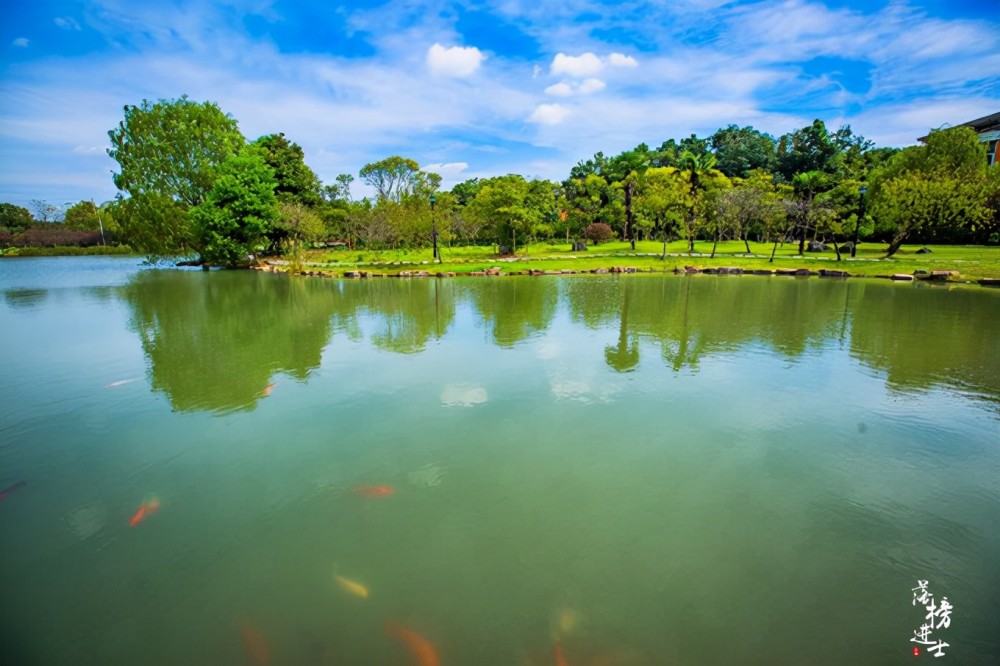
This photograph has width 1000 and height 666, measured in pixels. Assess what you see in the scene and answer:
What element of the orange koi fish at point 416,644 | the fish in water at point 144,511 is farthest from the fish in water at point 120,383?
the orange koi fish at point 416,644

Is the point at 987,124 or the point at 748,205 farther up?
the point at 987,124

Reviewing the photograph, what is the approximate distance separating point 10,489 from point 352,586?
200 inches

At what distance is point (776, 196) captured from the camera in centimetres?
3747

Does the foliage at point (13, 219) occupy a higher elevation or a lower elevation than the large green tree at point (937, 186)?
higher

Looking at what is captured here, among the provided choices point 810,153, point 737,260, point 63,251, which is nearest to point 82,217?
point 63,251

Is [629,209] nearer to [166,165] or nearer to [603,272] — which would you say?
[603,272]

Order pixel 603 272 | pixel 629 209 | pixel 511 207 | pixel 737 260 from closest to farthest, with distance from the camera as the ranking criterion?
pixel 603 272 → pixel 737 260 → pixel 511 207 → pixel 629 209

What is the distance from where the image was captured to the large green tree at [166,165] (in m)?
36.5

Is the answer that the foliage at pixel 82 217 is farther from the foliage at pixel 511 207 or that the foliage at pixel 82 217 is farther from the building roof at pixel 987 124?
the building roof at pixel 987 124

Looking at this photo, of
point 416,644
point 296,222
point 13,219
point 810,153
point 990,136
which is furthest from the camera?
point 13,219

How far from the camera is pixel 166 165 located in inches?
1462

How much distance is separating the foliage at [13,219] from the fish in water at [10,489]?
3864 inches

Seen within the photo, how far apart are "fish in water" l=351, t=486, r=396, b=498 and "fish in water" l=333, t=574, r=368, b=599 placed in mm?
1326

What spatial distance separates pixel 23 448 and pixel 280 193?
1791 inches
